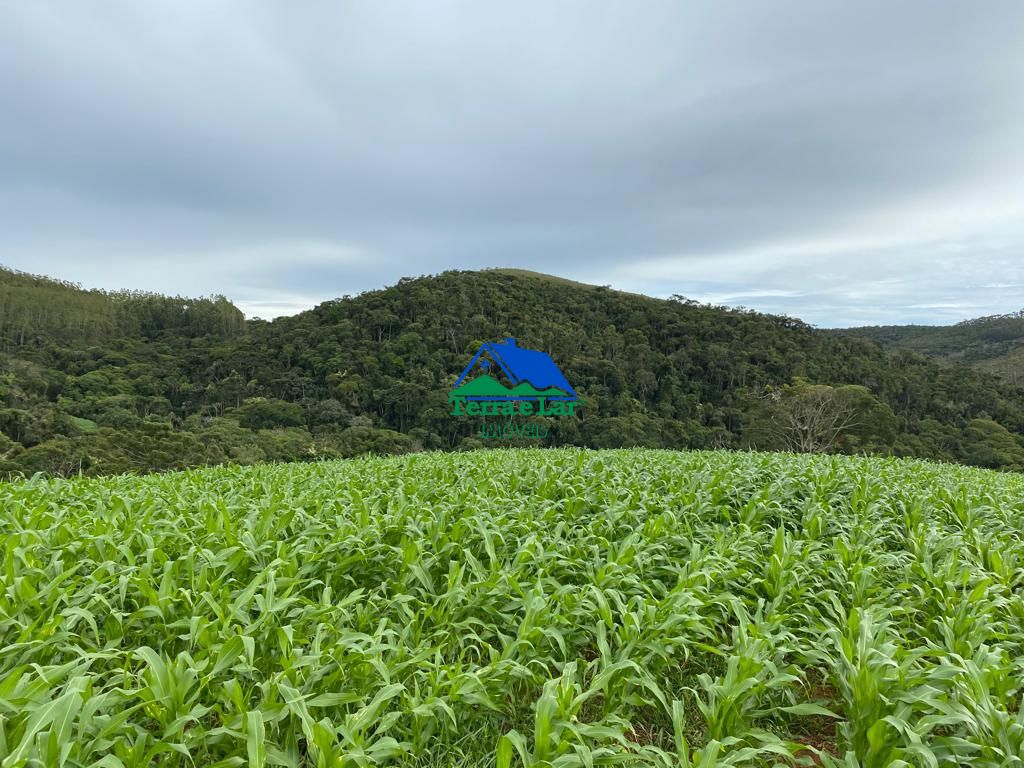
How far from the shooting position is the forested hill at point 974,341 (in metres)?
47.1

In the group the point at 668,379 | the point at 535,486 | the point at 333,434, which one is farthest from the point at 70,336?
the point at 535,486

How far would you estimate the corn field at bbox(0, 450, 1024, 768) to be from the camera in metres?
1.34

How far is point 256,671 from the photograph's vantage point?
1590 millimetres

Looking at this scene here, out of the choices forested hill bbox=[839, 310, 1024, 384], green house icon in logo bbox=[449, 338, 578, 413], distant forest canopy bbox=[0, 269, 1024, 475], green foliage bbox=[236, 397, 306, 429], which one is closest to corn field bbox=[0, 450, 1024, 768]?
distant forest canopy bbox=[0, 269, 1024, 475]

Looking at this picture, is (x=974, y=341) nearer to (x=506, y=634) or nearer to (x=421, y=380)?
(x=421, y=380)

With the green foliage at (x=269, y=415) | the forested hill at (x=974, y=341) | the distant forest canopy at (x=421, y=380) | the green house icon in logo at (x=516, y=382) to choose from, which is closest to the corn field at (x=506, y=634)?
the distant forest canopy at (x=421, y=380)

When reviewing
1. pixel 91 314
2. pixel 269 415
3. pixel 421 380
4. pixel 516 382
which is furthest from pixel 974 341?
pixel 91 314

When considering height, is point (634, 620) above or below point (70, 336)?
below

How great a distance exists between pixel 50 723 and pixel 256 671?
0.48 metres

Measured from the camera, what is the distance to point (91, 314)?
Result: 1935 inches

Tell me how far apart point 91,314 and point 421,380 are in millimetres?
35973

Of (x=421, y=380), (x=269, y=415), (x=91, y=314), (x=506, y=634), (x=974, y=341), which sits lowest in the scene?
(x=269, y=415)

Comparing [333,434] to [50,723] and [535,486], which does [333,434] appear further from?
[50,723]

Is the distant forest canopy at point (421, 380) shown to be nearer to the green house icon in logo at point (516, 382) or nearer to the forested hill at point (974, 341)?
the green house icon in logo at point (516, 382)
